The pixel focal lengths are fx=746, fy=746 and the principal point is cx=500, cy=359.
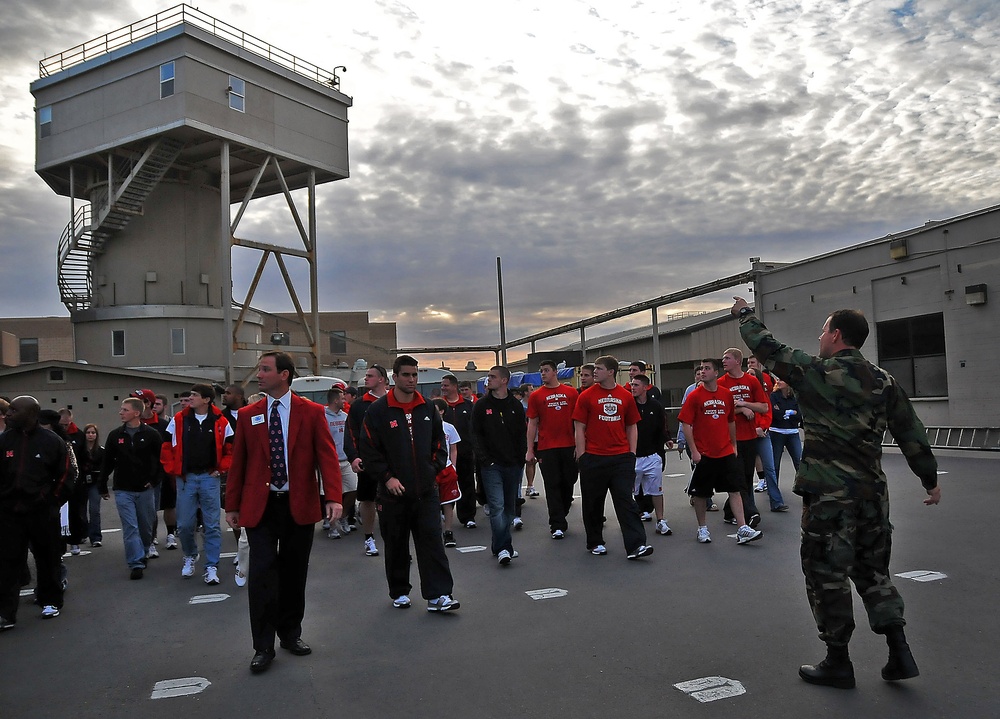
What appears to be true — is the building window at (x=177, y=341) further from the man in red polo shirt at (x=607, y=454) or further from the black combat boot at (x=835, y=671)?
the black combat boot at (x=835, y=671)

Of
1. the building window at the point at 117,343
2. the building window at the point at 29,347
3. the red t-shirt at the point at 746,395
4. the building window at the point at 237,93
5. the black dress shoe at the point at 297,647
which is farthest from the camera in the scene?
the building window at the point at 29,347

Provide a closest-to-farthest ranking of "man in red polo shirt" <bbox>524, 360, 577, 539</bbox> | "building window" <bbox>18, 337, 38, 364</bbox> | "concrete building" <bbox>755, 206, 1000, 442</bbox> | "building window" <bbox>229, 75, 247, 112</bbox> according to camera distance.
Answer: "man in red polo shirt" <bbox>524, 360, 577, 539</bbox>
"concrete building" <bbox>755, 206, 1000, 442</bbox>
"building window" <bbox>229, 75, 247, 112</bbox>
"building window" <bbox>18, 337, 38, 364</bbox>

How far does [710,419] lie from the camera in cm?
844

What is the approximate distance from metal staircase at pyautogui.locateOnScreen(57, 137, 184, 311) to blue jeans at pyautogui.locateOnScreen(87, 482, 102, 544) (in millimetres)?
22259

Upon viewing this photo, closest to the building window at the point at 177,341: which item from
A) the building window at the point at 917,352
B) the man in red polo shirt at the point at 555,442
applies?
the man in red polo shirt at the point at 555,442

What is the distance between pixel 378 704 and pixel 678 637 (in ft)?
6.87

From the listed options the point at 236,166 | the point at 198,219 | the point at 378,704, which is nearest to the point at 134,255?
the point at 198,219

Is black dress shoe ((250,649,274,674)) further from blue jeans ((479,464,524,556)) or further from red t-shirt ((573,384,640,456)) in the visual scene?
red t-shirt ((573,384,640,456))

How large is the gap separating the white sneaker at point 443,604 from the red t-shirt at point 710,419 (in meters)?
3.68

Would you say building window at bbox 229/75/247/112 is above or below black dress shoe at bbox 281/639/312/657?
above

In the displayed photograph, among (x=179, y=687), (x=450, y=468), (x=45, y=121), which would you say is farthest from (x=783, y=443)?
(x=45, y=121)

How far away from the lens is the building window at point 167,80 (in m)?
28.0

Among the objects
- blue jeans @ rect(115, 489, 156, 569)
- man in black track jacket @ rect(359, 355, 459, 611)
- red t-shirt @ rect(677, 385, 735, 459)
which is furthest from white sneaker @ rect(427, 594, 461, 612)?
blue jeans @ rect(115, 489, 156, 569)

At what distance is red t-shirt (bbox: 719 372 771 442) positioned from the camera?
9.51 m
